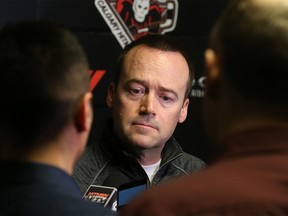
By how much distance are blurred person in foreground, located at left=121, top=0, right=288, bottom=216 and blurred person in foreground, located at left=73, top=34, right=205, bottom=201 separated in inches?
40.7

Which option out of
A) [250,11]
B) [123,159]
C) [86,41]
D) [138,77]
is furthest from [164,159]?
[250,11]

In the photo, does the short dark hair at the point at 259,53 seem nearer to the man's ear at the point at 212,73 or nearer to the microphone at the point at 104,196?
the man's ear at the point at 212,73

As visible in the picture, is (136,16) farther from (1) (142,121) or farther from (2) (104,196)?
(2) (104,196)

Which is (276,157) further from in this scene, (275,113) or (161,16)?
(161,16)

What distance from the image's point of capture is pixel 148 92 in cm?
187

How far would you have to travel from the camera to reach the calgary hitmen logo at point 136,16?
2.80 metres

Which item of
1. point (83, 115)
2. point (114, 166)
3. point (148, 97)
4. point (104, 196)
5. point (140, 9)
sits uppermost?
point (83, 115)

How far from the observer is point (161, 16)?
2869mm

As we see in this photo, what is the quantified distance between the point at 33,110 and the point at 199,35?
2.08 meters

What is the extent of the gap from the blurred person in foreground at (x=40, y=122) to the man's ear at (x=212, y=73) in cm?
25

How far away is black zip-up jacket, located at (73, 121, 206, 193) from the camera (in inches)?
71.9

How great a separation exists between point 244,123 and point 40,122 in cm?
33

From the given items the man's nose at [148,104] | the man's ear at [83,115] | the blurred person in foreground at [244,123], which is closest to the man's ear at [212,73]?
the blurred person in foreground at [244,123]

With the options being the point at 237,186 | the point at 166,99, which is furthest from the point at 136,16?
the point at 237,186
